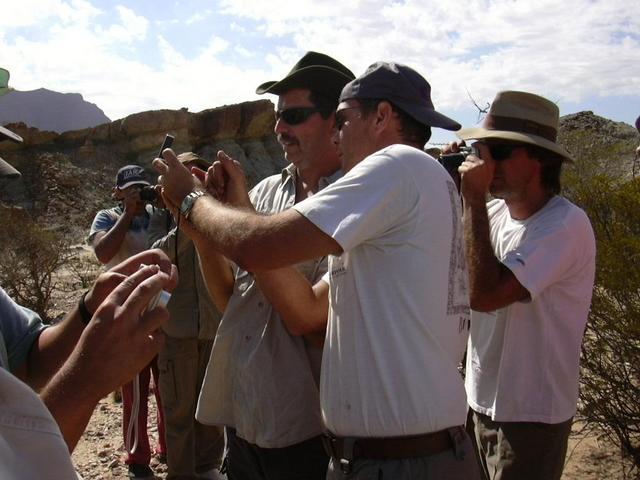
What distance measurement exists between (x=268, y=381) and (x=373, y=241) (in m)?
0.65

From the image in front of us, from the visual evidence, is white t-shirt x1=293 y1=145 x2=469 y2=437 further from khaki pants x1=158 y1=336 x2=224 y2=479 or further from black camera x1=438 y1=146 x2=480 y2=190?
khaki pants x1=158 y1=336 x2=224 y2=479

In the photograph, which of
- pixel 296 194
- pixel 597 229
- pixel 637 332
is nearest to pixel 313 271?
pixel 296 194

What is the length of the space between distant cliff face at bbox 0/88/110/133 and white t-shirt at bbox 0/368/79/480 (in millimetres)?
80599

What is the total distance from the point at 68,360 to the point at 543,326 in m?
1.59

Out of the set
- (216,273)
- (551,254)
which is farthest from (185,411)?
(551,254)

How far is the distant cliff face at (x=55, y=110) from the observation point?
76750mm

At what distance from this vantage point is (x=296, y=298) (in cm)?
197

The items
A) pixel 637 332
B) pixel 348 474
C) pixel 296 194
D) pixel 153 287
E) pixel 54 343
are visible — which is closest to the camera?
pixel 153 287

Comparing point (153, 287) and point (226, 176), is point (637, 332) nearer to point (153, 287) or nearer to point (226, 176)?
point (226, 176)

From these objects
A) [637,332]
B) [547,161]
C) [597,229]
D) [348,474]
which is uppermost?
[547,161]

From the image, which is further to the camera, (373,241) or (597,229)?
(597,229)

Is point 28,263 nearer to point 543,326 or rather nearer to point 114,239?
point 114,239

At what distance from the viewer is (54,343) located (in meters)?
1.82

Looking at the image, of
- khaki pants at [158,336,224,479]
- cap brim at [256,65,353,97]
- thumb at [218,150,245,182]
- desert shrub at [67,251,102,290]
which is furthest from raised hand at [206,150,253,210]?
desert shrub at [67,251,102,290]
